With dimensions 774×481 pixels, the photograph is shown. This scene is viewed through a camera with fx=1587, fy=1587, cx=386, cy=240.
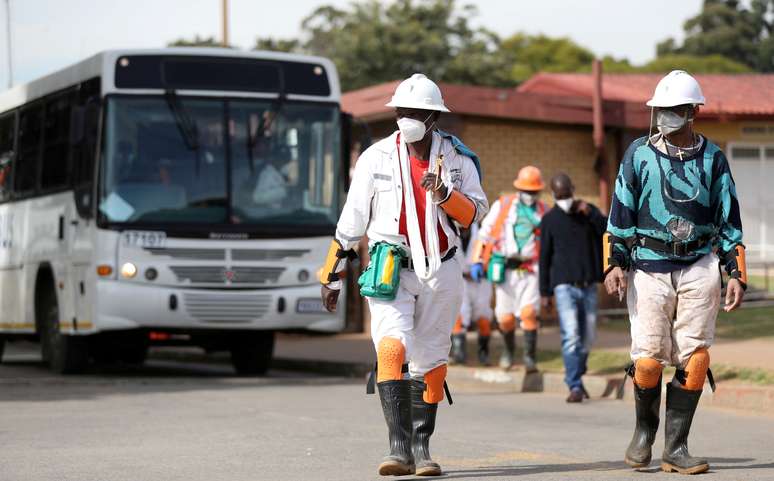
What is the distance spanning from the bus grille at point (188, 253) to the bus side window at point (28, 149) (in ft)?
10.2

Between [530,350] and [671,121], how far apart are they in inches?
271

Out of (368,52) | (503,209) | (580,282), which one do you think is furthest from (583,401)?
(368,52)

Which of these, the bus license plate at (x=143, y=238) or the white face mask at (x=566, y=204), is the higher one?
the white face mask at (x=566, y=204)

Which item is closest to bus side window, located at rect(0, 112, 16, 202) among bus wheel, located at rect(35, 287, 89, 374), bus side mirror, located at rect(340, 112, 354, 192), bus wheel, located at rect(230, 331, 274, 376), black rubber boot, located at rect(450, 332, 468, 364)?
bus wheel, located at rect(35, 287, 89, 374)

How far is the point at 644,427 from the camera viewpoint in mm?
8195

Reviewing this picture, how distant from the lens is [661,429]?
10.9 m

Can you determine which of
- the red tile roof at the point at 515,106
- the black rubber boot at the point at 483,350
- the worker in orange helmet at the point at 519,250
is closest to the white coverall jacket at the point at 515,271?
the worker in orange helmet at the point at 519,250

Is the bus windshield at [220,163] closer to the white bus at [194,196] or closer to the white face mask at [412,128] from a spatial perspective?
the white bus at [194,196]

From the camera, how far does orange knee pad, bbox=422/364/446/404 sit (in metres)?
7.94

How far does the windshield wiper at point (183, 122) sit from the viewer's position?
1589 centimetres

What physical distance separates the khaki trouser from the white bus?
26.6 feet

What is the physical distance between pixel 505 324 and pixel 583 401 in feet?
6.66

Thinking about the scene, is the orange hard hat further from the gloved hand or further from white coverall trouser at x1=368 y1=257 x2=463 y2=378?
white coverall trouser at x1=368 y1=257 x2=463 y2=378

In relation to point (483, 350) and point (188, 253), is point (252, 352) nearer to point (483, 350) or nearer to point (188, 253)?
point (188, 253)
